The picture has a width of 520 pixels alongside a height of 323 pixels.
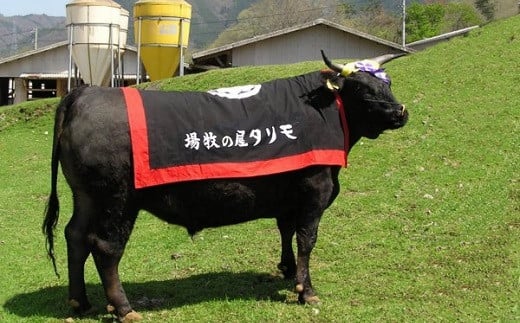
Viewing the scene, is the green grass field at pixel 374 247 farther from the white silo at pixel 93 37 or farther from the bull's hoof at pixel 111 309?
the white silo at pixel 93 37

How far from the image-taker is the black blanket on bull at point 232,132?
598cm

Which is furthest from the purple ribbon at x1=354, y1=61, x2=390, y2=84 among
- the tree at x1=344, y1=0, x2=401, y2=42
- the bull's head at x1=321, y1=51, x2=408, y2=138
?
the tree at x1=344, y1=0, x2=401, y2=42

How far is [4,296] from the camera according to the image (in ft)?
23.2

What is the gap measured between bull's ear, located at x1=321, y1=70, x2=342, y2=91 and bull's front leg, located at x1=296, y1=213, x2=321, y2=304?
119cm

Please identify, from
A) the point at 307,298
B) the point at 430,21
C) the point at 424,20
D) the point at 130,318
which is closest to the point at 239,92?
the point at 307,298

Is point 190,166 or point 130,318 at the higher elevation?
point 190,166

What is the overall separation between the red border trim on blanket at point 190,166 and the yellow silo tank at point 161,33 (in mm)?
17094

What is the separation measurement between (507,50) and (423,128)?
16.1 ft

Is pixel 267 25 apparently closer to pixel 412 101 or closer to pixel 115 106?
pixel 412 101

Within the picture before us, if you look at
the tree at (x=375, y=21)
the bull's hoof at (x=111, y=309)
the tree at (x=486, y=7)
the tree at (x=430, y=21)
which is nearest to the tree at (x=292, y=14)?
the tree at (x=375, y=21)

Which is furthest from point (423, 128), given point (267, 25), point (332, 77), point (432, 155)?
point (267, 25)

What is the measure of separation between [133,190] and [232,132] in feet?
3.20

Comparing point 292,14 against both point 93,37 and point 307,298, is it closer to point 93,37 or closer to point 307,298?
point 93,37

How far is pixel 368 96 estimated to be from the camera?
652 cm
